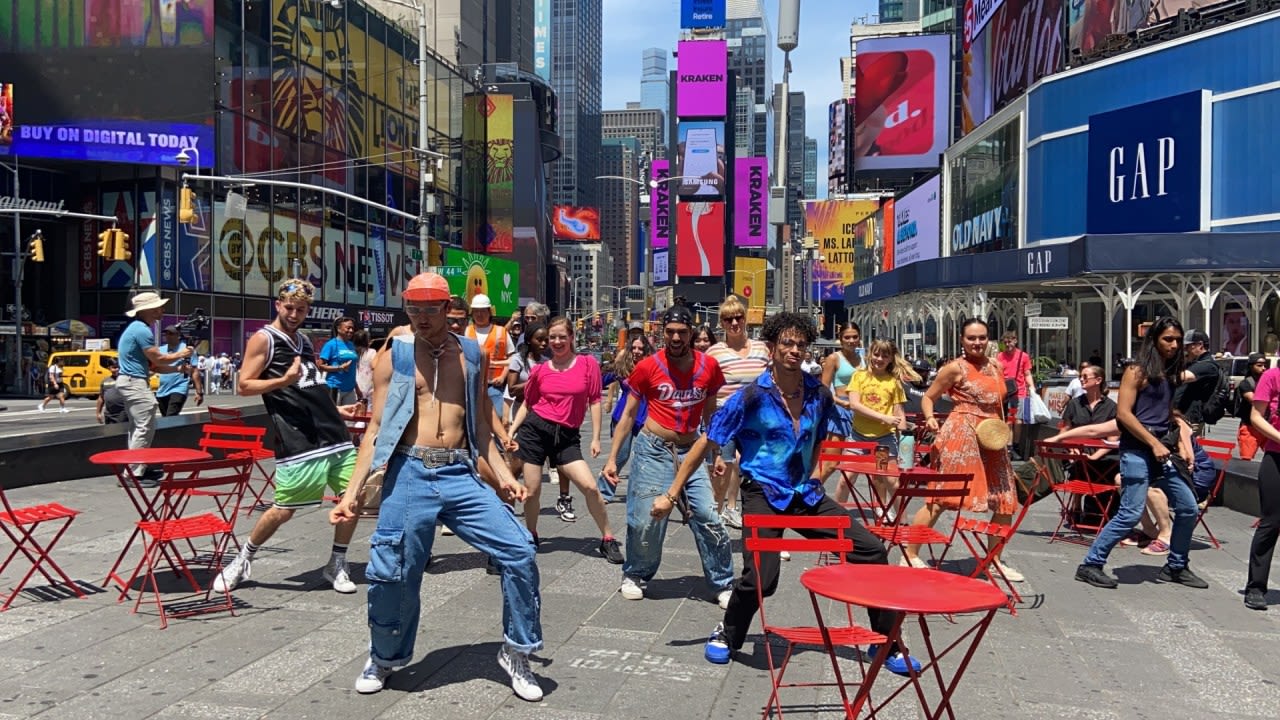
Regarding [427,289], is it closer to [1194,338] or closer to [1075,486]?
[1075,486]

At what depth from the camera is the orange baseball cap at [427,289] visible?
15.0 ft

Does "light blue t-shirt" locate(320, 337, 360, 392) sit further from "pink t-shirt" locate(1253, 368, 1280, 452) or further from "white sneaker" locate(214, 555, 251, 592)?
"pink t-shirt" locate(1253, 368, 1280, 452)

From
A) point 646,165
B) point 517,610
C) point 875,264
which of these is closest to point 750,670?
point 517,610

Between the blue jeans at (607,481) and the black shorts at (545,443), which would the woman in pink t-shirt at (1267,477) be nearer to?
the blue jeans at (607,481)

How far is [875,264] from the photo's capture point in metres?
74.4

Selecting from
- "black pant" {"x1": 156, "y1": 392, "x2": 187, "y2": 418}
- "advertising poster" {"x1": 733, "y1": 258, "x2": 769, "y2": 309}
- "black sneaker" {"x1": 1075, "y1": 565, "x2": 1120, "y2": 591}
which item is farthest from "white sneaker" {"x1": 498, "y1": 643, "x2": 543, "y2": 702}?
"advertising poster" {"x1": 733, "y1": 258, "x2": 769, "y2": 309}

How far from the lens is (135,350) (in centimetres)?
1036

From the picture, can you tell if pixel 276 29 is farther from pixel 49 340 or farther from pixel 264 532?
pixel 264 532

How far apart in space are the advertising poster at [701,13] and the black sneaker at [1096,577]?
5727 inches

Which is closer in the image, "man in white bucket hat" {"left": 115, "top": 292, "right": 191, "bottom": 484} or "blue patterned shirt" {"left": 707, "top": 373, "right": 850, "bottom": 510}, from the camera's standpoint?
"blue patterned shirt" {"left": 707, "top": 373, "right": 850, "bottom": 510}

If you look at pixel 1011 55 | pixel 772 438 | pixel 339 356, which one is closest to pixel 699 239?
pixel 1011 55

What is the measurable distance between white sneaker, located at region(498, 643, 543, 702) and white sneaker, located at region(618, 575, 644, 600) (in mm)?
1831

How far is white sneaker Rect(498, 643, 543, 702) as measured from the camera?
14.7 ft

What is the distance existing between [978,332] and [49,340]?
4045 cm
